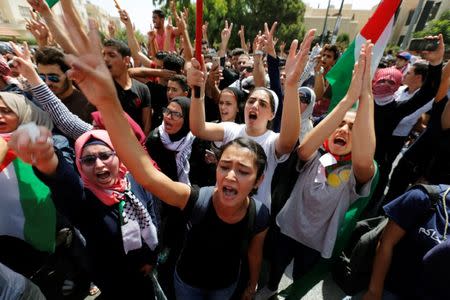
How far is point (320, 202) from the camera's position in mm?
1864

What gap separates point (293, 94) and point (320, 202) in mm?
829

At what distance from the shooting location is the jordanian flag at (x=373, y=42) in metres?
2.22

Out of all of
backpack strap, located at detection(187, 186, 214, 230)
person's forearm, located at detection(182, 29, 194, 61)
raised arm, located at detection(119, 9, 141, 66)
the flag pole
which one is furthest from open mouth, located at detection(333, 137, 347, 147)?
raised arm, located at detection(119, 9, 141, 66)

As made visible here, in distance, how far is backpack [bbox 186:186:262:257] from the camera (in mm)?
1536

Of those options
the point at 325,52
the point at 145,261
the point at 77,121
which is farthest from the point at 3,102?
the point at 325,52

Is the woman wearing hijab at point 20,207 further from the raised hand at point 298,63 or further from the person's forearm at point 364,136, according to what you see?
the person's forearm at point 364,136

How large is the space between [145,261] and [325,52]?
4679 millimetres

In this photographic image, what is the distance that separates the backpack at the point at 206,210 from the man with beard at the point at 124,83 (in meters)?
1.94

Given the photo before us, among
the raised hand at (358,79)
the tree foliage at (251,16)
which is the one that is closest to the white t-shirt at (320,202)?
the raised hand at (358,79)

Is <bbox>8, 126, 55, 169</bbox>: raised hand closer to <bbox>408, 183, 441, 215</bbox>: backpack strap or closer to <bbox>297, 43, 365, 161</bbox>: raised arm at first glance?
<bbox>297, 43, 365, 161</bbox>: raised arm

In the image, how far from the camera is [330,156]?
Answer: 1.83 meters

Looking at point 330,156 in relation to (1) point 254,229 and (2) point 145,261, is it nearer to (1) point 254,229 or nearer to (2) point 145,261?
(1) point 254,229

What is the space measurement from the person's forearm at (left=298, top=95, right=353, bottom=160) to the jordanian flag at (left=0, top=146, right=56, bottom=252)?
1758 millimetres

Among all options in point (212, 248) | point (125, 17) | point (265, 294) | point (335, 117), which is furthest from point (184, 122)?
point (125, 17)
